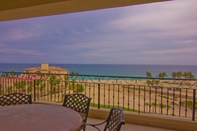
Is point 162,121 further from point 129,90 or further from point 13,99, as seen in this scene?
point 13,99

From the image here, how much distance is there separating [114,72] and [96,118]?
71.1ft

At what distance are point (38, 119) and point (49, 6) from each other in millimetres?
1727

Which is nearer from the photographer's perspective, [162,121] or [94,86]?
[162,121]

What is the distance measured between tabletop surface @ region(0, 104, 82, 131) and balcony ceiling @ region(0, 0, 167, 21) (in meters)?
1.49

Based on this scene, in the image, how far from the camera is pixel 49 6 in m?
2.46

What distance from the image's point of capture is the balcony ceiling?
2305mm

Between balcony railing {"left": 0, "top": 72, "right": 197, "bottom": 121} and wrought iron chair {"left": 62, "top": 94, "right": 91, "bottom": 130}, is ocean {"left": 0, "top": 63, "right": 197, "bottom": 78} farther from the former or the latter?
wrought iron chair {"left": 62, "top": 94, "right": 91, "bottom": 130}

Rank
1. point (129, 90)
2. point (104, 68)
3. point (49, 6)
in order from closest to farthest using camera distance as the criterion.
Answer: point (49, 6)
point (129, 90)
point (104, 68)

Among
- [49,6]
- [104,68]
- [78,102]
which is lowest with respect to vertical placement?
[104,68]

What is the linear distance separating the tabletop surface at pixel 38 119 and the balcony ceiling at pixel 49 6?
58.6 inches

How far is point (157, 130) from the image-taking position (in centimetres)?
284

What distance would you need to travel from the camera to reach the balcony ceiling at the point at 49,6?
2.30 metres

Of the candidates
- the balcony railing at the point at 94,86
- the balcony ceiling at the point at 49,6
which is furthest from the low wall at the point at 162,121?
the balcony ceiling at the point at 49,6

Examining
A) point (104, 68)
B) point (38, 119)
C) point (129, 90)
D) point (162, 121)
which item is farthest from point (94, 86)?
point (104, 68)
